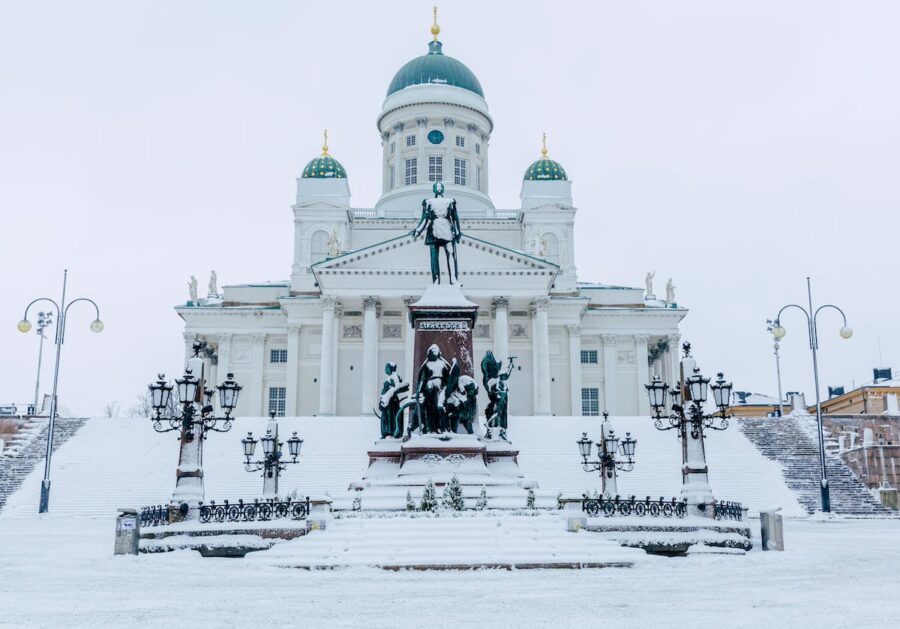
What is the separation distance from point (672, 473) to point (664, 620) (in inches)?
1140

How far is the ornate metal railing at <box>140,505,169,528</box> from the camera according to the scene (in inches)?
699

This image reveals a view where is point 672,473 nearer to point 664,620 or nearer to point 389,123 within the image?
point 664,620

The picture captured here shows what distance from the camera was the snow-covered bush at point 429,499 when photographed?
17.2 metres

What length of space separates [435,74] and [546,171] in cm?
1293

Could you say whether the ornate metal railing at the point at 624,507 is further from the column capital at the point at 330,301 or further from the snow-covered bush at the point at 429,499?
the column capital at the point at 330,301

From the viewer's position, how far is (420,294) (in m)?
55.7

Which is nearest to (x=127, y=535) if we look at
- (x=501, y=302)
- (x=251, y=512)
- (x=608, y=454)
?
(x=251, y=512)

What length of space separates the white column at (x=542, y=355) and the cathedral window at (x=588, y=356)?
6.65 meters

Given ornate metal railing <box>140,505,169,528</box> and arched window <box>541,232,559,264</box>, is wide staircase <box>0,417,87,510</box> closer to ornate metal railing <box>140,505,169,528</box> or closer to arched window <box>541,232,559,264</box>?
ornate metal railing <box>140,505,169,528</box>

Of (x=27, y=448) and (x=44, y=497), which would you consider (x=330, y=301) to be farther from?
(x=44, y=497)

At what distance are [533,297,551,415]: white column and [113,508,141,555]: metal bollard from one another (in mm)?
40638

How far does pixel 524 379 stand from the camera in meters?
59.5

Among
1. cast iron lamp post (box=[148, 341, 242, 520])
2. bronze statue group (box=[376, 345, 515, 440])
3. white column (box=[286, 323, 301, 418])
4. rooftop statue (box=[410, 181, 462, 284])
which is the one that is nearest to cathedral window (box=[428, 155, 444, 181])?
white column (box=[286, 323, 301, 418])

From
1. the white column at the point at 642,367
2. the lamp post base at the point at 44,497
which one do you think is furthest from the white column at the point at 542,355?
the lamp post base at the point at 44,497
